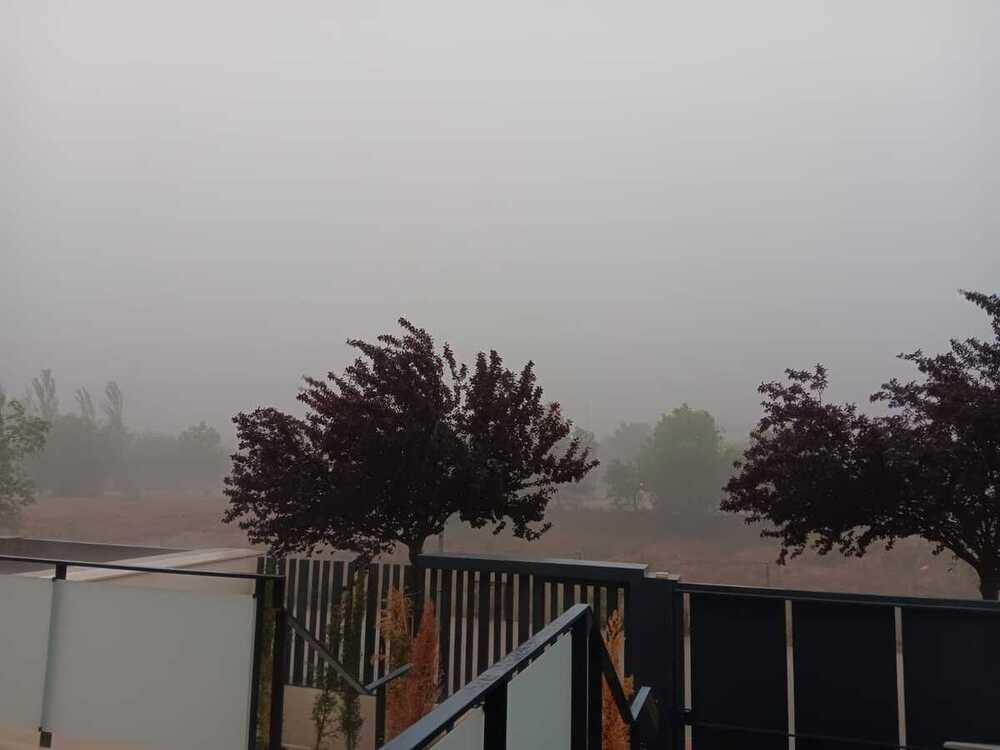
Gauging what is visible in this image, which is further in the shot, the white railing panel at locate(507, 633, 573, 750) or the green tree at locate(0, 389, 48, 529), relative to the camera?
the green tree at locate(0, 389, 48, 529)

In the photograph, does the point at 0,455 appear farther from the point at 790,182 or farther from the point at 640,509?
the point at 790,182

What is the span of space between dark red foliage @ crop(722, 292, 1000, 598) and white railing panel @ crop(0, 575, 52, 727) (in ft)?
16.1

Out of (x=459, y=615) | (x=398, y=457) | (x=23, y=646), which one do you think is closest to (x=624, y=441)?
(x=398, y=457)

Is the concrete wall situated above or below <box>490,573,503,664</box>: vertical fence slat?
below

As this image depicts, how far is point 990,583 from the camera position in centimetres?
517

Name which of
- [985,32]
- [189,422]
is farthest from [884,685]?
[189,422]

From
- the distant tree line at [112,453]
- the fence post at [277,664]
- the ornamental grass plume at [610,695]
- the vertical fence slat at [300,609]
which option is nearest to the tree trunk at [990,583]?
the ornamental grass plume at [610,695]

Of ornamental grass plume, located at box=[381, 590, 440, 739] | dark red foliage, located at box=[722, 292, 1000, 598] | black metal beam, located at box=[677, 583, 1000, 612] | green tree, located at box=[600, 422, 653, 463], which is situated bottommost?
ornamental grass plume, located at box=[381, 590, 440, 739]

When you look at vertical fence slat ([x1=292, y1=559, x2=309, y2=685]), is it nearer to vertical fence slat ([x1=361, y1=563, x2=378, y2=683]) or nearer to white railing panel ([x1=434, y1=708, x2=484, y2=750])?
vertical fence slat ([x1=361, y1=563, x2=378, y2=683])

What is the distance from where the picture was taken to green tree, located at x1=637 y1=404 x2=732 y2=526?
34.1 meters

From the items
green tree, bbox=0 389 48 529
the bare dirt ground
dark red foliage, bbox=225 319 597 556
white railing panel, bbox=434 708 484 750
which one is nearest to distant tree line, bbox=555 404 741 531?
the bare dirt ground

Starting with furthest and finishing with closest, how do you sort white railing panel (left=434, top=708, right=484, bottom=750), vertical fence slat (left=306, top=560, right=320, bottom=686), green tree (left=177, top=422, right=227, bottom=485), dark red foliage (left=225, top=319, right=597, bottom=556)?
green tree (left=177, top=422, right=227, bottom=485) → dark red foliage (left=225, top=319, right=597, bottom=556) → vertical fence slat (left=306, top=560, right=320, bottom=686) → white railing panel (left=434, top=708, right=484, bottom=750)

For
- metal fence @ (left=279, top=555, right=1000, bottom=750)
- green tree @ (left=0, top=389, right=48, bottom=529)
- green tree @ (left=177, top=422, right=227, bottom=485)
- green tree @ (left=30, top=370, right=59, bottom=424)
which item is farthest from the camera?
green tree @ (left=177, top=422, right=227, bottom=485)

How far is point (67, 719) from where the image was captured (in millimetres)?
3143
